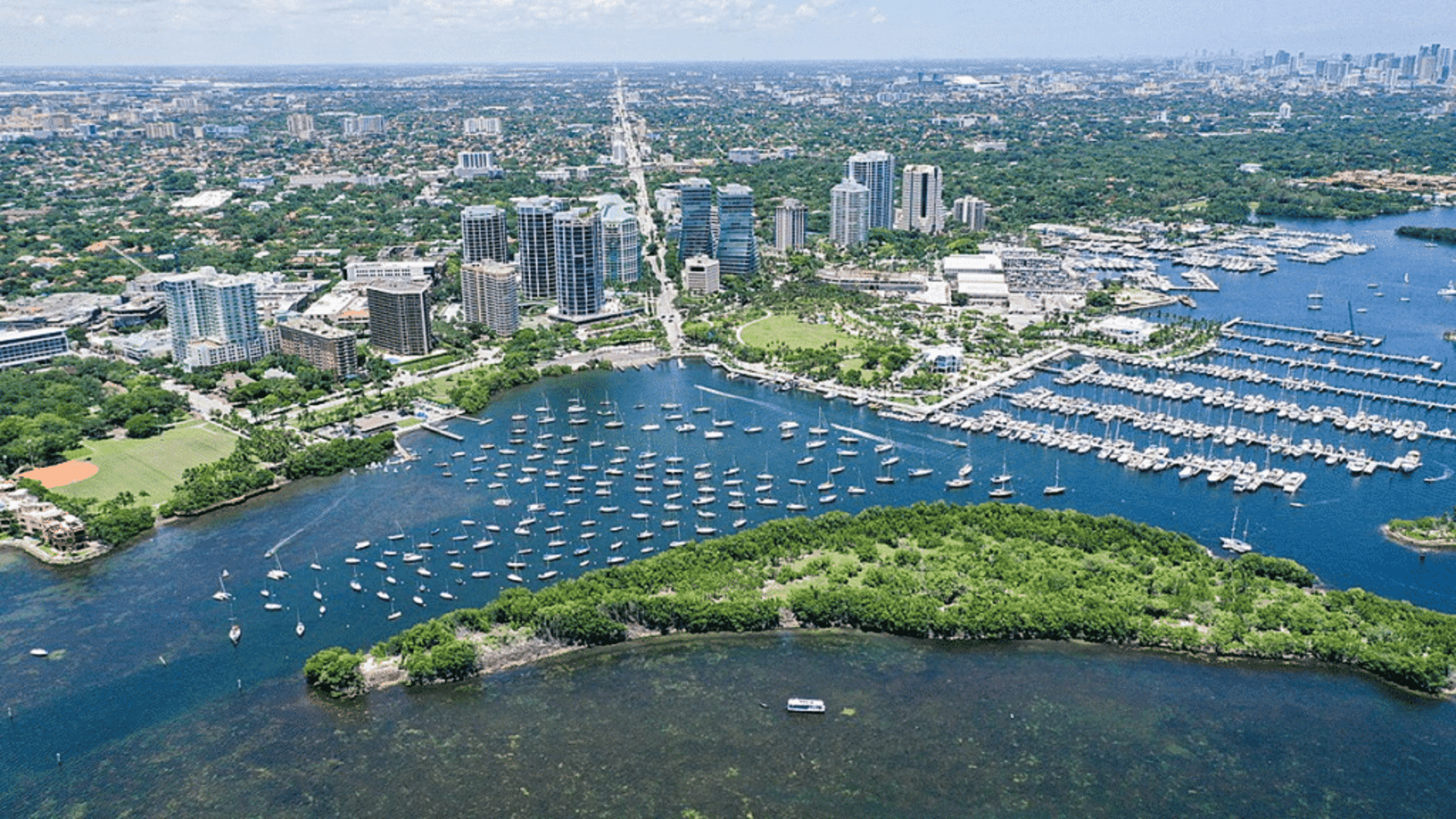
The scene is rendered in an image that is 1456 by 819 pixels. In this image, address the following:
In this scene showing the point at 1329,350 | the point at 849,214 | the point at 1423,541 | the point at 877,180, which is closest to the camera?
the point at 1423,541

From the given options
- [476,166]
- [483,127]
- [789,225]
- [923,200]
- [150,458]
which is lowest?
[150,458]

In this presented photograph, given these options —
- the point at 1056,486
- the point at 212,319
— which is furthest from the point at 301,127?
the point at 1056,486

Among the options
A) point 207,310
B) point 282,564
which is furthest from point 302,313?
point 282,564

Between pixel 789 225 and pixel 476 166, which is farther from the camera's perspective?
pixel 476 166

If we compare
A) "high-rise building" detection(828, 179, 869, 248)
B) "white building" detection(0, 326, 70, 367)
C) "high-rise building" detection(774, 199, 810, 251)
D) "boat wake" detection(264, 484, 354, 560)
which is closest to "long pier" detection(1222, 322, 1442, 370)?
"high-rise building" detection(828, 179, 869, 248)

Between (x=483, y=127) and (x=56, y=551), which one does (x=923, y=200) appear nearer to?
(x=56, y=551)

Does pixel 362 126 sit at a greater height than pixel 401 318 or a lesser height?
greater

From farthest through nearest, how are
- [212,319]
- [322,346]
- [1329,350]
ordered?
1. [1329,350]
2. [212,319]
3. [322,346]
